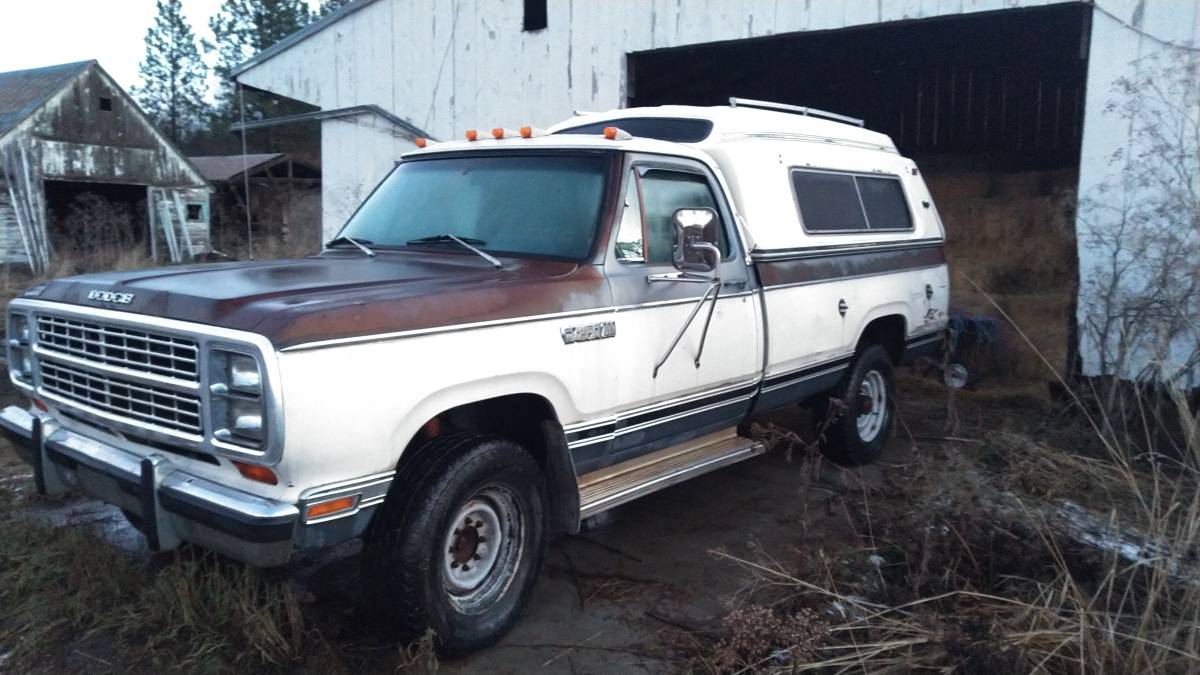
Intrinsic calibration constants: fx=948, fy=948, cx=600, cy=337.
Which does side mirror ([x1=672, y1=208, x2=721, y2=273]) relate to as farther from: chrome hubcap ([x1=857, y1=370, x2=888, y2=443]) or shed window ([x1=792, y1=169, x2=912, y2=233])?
chrome hubcap ([x1=857, y1=370, x2=888, y2=443])

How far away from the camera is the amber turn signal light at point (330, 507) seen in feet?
10.5

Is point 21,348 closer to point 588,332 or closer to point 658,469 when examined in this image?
point 588,332

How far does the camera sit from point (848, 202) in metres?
6.53

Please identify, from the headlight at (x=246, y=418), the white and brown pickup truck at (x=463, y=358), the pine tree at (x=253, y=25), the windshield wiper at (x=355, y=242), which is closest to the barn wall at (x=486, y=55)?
the white and brown pickup truck at (x=463, y=358)

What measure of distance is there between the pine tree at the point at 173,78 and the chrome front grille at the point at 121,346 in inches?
1876

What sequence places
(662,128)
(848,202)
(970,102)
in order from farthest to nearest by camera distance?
(970,102), (848,202), (662,128)

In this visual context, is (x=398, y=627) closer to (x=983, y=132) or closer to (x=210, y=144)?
(x=983, y=132)

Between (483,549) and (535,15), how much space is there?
8.86 meters

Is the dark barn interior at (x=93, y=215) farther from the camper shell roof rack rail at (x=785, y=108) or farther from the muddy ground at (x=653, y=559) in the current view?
the muddy ground at (x=653, y=559)

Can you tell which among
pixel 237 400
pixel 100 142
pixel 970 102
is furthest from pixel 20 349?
pixel 100 142

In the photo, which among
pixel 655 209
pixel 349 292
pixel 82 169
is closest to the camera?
pixel 349 292

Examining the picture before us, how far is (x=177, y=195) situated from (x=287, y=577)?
24.6m

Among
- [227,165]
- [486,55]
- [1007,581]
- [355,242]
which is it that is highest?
[486,55]

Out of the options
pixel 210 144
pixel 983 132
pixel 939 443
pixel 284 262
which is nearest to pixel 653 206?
pixel 284 262
